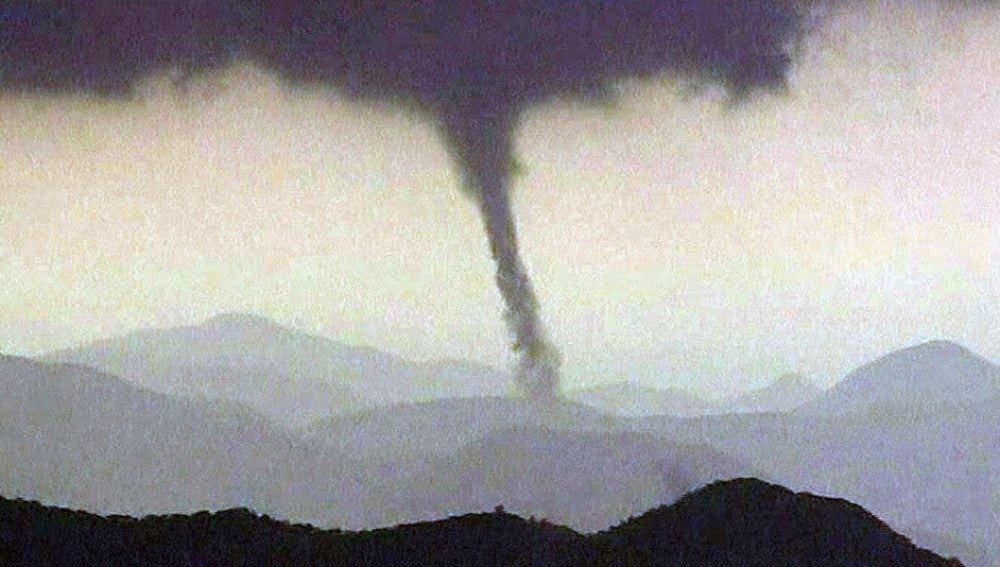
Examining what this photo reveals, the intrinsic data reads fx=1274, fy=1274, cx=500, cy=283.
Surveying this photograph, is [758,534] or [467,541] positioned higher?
[467,541]

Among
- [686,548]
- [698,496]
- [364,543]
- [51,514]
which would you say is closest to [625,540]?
[686,548]

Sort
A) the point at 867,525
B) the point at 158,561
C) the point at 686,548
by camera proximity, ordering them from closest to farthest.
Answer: the point at 158,561 → the point at 686,548 → the point at 867,525

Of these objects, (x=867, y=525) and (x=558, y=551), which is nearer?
(x=558, y=551)

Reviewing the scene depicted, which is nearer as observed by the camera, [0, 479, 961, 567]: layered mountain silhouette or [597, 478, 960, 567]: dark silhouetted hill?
[0, 479, 961, 567]: layered mountain silhouette

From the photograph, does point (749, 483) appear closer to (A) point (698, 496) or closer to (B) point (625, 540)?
(A) point (698, 496)

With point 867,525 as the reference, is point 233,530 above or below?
above

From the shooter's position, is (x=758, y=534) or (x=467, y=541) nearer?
(x=467, y=541)

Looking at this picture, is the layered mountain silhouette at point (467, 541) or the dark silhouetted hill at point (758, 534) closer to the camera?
the layered mountain silhouette at point (467, 541)

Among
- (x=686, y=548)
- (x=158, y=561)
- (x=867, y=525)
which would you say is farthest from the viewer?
(x=867, y=525)
